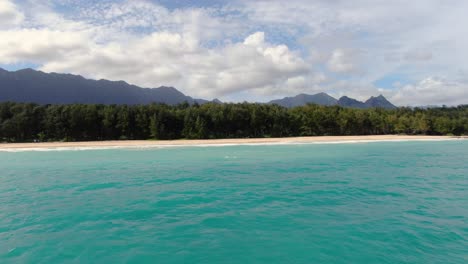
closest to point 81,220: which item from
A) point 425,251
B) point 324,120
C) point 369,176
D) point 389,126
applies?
point 425,251

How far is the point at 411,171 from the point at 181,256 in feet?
61.4

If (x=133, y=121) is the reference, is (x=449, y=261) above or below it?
below

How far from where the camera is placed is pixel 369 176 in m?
19.0

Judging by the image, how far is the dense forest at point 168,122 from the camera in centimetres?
7225

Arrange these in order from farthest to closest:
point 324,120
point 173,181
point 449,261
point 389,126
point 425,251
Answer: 1. point 389,126
2. point 324,120
3. point 173,181
4. point 425,251
5. point 449,261

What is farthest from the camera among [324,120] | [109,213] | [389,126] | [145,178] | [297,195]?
[389,126]

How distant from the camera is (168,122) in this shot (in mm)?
77625

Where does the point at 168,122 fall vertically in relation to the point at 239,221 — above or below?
above

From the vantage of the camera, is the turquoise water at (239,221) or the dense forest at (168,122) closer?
the turquoise water at (239,221)

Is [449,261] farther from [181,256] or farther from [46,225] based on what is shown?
[46,225]

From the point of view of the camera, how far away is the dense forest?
72250 mm

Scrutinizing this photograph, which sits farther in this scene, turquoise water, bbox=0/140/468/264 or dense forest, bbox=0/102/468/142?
dense forest, bbox=0/102/468/142

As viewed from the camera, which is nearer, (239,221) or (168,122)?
(239,221)

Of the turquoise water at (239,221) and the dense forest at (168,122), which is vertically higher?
the dense forest at (168,122)
